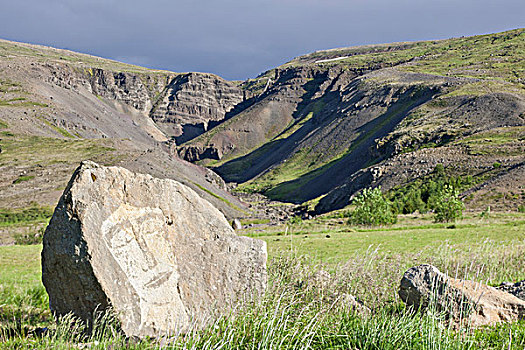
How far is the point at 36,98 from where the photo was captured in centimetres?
12662

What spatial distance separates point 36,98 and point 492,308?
149 meters

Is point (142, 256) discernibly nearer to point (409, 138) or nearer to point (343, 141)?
point (409, 138)

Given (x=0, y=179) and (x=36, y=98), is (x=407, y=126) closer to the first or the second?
(x=0, y=179)

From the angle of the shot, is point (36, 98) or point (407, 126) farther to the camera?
point (36, 98)

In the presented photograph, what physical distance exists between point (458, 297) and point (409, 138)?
8005cm

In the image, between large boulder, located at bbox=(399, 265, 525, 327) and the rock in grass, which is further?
the rock in grass

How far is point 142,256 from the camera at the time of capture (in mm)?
7035

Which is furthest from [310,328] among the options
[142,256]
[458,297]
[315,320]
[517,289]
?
[517,289]

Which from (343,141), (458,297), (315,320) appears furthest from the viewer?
(343,141)

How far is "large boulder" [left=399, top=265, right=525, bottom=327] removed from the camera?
682 centimetres

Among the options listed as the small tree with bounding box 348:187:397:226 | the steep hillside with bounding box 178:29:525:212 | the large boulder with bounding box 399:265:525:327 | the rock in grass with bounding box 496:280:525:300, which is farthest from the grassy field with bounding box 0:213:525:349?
the steep hillside with bounding box 178:29:525:212

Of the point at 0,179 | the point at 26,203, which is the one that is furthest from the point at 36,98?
the point at 26,203

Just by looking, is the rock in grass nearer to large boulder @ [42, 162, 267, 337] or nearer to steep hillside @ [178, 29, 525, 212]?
large boulder @ [42, 162, 267, 337]

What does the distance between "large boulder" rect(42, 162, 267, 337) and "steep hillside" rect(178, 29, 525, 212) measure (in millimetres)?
47386
